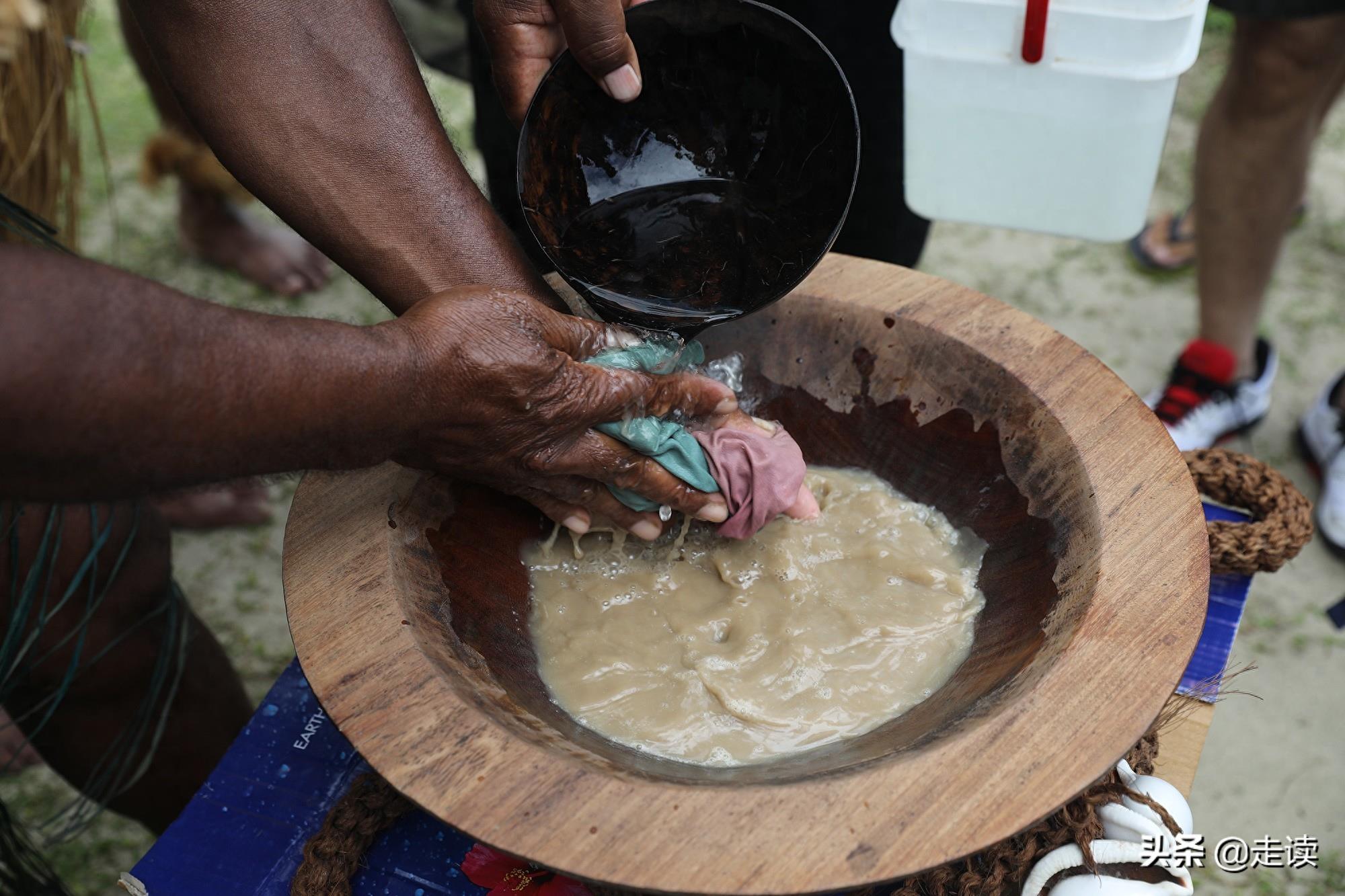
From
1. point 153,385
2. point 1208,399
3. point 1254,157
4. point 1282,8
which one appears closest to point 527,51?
point 153,385

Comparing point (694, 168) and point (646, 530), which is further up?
point (694, 168)

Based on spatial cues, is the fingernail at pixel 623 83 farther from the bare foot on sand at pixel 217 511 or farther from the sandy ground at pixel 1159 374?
the bare foot on sand at pixel 217 511

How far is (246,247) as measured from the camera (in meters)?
3.80

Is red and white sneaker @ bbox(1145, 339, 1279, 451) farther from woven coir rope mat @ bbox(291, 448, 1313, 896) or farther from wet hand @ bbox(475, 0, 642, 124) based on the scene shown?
wet hand @ bbox(475, 0, 642, 124)

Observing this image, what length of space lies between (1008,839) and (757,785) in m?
0.31

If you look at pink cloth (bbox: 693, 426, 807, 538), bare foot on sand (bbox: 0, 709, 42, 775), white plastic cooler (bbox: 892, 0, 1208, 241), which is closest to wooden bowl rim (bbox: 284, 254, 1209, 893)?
pink cloth (bbox: 693, 426, 807, 538)

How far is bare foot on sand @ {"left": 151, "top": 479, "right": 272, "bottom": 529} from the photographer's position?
2975mm

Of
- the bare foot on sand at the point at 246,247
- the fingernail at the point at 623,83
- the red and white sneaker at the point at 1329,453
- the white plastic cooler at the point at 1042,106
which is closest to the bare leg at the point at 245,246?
the bare foot on sand at the point at 246,247

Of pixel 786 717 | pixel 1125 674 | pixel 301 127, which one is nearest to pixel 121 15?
pixel 301 127

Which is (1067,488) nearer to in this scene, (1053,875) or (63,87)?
(1053,875)

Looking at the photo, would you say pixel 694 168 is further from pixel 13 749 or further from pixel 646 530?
pixel 13 749

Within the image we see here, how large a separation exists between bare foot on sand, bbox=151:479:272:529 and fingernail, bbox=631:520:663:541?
1750 mm

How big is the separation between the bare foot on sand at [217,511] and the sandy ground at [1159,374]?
0.04 metres

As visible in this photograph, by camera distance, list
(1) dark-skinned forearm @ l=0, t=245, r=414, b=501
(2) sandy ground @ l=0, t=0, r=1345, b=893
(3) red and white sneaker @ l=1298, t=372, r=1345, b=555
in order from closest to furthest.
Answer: (1) dark-skinned forearm @ l=0, t=245, r=414, b=501 < (2) sandy ground @ l=0, t=0, r=1345, b=893 < (3) red and white sneaker @ l=1298, t=372, r=1345, b=555
